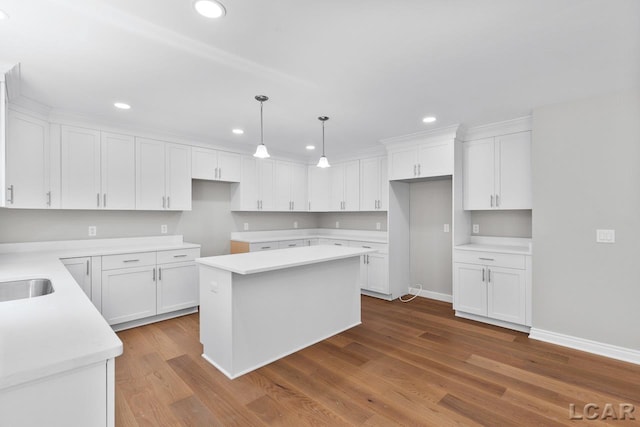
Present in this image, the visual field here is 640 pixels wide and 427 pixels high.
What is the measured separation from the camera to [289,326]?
2.96 meters

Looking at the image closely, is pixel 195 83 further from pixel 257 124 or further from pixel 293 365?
pixel 293 365

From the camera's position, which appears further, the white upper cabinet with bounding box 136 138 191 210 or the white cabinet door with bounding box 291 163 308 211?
the white cabinet door with bounding box 291 163 308 211

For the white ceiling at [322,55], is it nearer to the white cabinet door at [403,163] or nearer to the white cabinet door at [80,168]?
the white cabinet door at [80,168]

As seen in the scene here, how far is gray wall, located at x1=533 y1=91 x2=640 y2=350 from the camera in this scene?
9.12 feet

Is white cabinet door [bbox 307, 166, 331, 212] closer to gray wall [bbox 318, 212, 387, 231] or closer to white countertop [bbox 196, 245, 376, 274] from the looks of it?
gray wall [bbox 318, 212, 387, 231]

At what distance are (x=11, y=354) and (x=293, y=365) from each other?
2.12 m

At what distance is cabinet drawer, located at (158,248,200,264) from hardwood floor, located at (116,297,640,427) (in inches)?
34.9

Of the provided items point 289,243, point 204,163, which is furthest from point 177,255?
point 289,243

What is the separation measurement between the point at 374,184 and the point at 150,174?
3.33 m

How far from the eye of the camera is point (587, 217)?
298 cm

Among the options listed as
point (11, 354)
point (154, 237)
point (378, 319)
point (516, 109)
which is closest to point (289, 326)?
point (378, 319)

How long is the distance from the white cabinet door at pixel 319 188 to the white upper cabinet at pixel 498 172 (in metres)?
2.49

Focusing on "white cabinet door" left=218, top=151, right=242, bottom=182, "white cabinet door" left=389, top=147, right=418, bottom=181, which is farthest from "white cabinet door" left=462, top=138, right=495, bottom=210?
"white cabinet door" left=218, top=151, right=242, bottom=182

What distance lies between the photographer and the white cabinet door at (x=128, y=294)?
3400mm
